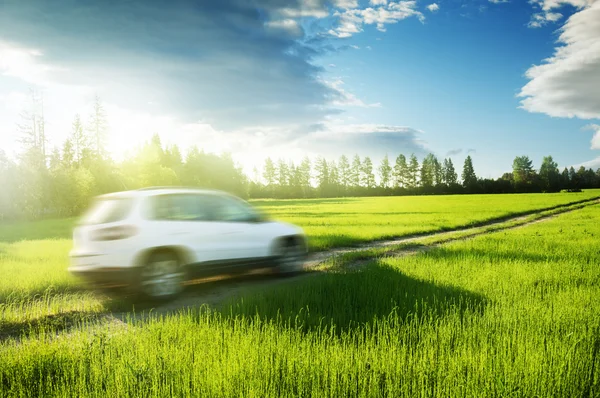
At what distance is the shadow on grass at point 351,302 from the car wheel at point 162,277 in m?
1.92

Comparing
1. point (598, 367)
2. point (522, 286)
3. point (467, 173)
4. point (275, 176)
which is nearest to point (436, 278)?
point (522, 286)

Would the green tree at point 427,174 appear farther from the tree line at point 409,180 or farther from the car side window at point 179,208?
the car side window at point 179,208

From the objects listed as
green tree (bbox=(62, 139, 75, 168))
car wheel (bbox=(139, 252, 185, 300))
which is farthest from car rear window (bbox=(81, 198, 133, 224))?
green tree (bbox=(62, 139, 75, 168))

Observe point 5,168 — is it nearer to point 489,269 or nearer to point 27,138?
point 27,138

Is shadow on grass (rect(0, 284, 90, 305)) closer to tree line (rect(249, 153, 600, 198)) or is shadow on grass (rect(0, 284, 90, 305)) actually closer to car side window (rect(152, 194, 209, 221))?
car side window (rect(152, 194, 209, 221))

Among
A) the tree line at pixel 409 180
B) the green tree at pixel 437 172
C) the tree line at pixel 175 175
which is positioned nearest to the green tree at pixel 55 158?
the tree line at pixel 175 175

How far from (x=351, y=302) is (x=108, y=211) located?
5.01 m

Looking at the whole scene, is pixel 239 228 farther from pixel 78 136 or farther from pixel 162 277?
pixel 78 136

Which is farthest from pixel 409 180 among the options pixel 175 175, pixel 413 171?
pixel 175 175

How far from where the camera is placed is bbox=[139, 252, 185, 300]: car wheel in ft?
24.9

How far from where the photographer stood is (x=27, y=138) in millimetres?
65062

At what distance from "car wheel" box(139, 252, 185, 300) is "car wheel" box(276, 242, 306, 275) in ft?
9.42

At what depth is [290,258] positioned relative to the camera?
34.5ft

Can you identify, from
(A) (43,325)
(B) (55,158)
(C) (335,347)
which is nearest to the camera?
(C) (335,347)
